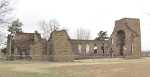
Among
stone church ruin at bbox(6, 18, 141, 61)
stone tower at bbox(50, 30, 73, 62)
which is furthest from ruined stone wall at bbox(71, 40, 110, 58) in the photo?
stone tower at bbox(50, 30, 73, 62)

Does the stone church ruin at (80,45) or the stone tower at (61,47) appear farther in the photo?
the stone church ruin at (80,45)

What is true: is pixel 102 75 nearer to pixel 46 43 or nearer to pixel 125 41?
pixel 46 43

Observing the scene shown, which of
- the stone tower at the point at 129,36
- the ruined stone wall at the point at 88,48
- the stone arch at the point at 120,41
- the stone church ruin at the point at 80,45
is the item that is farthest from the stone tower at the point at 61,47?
the stone arch at the point at 120,41

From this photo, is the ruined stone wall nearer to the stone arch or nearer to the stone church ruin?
the stone church ruin

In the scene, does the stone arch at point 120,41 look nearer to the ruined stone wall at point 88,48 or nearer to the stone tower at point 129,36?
the stone tower at point 129,36

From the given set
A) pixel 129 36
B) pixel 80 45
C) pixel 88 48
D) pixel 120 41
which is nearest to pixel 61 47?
pixel 80 45

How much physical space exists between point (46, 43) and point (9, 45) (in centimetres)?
1086

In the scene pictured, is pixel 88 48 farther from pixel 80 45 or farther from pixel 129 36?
pixel 129 36

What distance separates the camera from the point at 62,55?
58.1 metres

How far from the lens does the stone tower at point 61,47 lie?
2281 inches

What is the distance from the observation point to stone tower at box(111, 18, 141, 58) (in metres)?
67.7

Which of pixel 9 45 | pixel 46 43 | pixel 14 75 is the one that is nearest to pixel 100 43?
pixel 46 43

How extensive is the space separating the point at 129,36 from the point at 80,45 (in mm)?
9512

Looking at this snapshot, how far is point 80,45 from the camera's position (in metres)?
70.2
